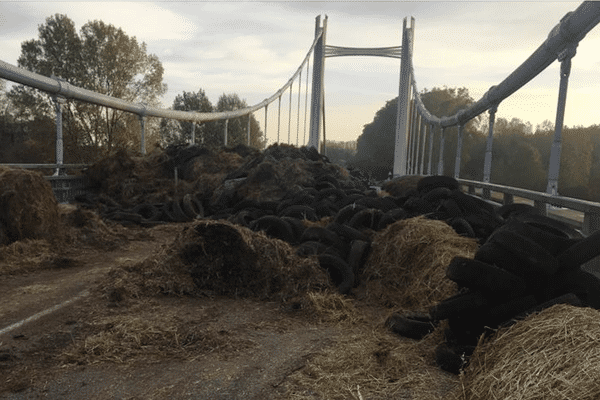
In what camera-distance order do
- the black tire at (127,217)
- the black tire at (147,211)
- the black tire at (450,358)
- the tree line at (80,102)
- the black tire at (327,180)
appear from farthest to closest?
the tree line at (80,102)
the black tire at (327,180)
the black tire at (147,211)
the black tire at (127,217)
the black tire at (450,358)

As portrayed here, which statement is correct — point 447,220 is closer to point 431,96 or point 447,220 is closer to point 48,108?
point 48,108

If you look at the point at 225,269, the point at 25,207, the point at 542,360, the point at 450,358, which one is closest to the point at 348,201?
the point at 225,269

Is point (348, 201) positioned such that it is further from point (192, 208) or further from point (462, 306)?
point (462, 306)

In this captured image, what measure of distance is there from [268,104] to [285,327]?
3428cm

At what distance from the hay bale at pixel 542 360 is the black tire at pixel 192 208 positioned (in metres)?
9.51

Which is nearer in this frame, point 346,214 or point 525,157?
point 346,214

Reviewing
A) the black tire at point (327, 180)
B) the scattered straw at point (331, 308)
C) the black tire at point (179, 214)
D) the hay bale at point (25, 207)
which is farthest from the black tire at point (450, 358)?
the black tire at point (327, 180)

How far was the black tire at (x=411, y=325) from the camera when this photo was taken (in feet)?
13.9

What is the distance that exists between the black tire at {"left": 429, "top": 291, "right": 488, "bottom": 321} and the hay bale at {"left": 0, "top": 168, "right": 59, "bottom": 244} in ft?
22.2

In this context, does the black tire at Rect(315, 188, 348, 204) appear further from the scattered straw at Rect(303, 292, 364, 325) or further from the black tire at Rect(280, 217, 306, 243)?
the scattered straw at Rect(303, 292, 364, 325)

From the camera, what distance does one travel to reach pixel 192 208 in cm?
1230

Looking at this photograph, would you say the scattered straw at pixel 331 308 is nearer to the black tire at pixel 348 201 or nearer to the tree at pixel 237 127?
the black tire at pixel 348 201

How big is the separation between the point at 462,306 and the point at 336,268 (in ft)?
9.40

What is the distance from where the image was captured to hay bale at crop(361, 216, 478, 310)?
5.23 metres
